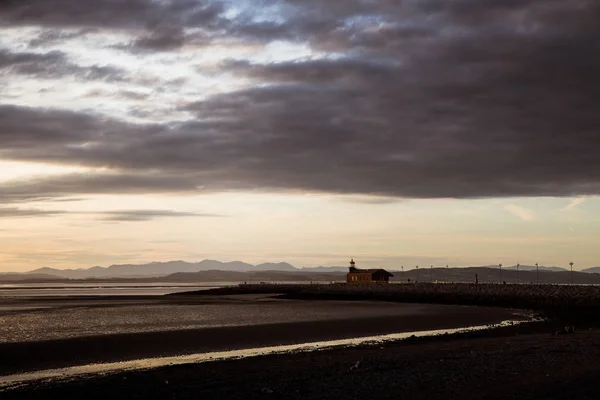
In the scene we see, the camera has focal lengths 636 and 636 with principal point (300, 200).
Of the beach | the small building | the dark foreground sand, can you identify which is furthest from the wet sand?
the small building

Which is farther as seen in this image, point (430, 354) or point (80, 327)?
point (80, 327)

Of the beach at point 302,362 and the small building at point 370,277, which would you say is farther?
the small building at point 370,277

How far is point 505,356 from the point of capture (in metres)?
22.8

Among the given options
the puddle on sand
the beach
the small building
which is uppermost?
the small building

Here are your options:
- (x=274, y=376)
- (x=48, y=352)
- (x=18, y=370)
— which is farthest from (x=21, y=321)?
(x=274, y=376)

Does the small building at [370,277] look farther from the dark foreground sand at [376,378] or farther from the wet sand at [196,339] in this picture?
the dark foreground sand at [376,378]

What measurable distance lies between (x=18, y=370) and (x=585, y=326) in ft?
106

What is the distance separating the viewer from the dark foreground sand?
16781 mm

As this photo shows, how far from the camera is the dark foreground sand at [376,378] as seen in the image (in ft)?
55.1

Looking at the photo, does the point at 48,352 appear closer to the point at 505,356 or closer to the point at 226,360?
the point at 226,360

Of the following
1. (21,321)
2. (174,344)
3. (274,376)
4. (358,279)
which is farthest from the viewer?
(358,279)

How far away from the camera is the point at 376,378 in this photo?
18891 millimetres

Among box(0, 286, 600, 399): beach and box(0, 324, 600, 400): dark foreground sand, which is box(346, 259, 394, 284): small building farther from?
box(0, 324, 600, 400): dark foreground sand

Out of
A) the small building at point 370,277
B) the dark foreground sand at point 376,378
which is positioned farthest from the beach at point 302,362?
the small building at point 370,277
